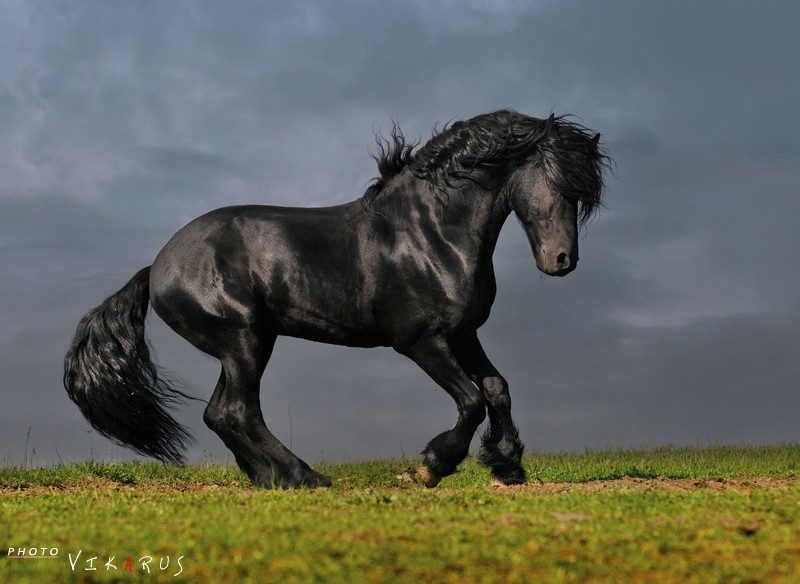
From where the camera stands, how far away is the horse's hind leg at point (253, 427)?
360 inches

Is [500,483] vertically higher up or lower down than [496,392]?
lower down

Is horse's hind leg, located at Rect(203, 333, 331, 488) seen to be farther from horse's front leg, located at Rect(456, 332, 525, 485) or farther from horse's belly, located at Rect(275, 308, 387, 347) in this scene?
horse's front leg, located at Rect(456, 332, 525, 485)

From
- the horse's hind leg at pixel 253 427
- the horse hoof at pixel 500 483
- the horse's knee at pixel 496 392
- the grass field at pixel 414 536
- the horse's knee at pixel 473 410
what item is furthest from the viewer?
the horse hoof at pixel 500 483

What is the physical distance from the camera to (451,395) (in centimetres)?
904

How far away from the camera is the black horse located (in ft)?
30.0

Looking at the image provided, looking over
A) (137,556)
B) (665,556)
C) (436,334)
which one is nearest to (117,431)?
(436,334)

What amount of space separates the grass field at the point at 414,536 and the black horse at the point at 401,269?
0.88 m

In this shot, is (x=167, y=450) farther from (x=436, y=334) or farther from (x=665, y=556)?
(x=665, y=556)

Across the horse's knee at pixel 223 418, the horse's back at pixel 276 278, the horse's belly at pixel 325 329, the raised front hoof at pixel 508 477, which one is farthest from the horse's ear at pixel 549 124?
the horse's knee at pixel 223 418

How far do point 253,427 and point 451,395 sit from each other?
1.80m

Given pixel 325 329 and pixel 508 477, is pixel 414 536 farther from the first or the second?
pixel 508 477

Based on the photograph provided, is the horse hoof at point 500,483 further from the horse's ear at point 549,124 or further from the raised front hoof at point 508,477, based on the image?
the horse's ear at point 549,124

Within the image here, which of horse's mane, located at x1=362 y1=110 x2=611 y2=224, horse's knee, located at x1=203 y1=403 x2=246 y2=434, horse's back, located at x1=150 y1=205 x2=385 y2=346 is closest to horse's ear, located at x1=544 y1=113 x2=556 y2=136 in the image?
horse's mane, located at x1=362 y1=110 x2=611 y2=224

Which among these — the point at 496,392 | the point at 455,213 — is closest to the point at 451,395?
the point at 496,392
